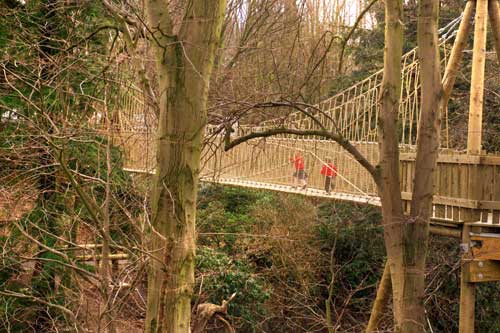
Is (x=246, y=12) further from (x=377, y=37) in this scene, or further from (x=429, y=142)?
(x=429, y=142)

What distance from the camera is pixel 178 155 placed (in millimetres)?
3184

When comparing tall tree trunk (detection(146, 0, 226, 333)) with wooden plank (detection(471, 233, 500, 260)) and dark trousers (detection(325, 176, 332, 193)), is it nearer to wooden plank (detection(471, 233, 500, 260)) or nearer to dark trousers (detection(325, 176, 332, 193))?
wooden plank (detection(471, 233, 500, 260))

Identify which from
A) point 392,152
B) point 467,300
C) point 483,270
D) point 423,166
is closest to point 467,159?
point 423,166

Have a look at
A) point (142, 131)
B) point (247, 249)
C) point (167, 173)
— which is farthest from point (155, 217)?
point (247, 249)

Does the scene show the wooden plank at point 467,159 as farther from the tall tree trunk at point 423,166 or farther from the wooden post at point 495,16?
the wooden post at point 495,16

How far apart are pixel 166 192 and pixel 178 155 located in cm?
19

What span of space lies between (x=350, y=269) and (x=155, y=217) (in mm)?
6622

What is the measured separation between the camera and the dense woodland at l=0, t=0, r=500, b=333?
3.25 m

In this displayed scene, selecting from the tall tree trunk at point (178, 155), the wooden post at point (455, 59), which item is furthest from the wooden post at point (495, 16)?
the tall tree trunk at point (178, 155)

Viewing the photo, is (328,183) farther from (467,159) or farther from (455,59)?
(455,59)

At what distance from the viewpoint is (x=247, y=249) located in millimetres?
9258

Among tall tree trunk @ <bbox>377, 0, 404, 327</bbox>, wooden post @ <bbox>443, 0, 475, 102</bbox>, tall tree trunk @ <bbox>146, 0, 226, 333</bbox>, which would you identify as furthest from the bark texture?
tall tree trunk @ <bbox>146, 0, 226, 333</bbox>

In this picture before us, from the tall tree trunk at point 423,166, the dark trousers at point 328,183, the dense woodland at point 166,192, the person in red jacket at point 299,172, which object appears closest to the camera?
the dense woodland at point 166,192

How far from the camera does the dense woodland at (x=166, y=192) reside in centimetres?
325
